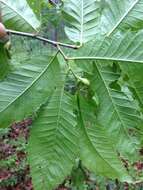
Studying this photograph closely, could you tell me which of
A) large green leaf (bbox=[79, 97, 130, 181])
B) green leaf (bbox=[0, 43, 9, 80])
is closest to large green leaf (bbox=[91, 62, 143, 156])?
large green leaf (bbox=[79, 97, 130, 181])

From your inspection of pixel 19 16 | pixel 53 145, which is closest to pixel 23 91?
pixel 53 145

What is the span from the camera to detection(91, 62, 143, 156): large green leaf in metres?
0.80

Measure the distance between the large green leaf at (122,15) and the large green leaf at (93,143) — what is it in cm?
17

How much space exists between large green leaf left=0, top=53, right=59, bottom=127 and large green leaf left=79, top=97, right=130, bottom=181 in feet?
0.28

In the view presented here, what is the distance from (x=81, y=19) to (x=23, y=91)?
0.77ft

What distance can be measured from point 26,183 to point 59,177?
394 centimetres

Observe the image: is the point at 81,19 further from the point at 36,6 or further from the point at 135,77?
the point at 135,77

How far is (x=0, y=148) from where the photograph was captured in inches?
207

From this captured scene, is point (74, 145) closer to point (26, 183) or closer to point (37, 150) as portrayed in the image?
point (37, 150)

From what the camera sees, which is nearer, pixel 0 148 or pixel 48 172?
pixel 48 172

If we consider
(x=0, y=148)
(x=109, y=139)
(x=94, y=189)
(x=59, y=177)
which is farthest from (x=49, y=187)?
(x=0, y=148)

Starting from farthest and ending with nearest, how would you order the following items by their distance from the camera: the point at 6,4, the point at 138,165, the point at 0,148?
the point at 0,148
the point at 138,165
the point at 6,4

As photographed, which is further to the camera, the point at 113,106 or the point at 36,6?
the point at 36,6

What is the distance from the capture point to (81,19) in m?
0.92
